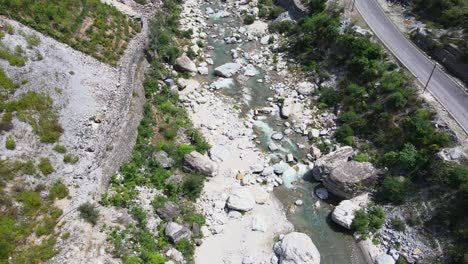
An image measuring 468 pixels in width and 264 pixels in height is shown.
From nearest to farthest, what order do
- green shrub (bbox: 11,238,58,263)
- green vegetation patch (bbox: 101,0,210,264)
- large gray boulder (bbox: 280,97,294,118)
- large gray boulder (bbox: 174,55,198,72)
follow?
green shrub (bbox: 11,238,58,263) → green vegetation patch (bbox: 101,0,210,264) → large gray boulder (bbox: 280,97,294,118) → large gray boulder (bbox: 174,55,198,72)

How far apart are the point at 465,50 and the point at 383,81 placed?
821cm

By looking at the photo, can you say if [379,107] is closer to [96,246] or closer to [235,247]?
[235,247]

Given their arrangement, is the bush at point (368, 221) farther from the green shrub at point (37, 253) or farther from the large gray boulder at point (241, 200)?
the green shrub at point (37, 253)

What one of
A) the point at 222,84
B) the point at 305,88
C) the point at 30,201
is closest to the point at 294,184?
the point at 305,88

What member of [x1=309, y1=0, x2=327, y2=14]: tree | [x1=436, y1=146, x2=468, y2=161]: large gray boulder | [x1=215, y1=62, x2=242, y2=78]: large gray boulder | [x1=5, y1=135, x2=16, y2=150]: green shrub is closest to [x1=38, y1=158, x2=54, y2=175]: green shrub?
[x1=5, y1=135, x2=16, y2=150]: green shrub

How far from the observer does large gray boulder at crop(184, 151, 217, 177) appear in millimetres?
32031

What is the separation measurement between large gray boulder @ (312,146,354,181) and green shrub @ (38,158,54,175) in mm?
22347

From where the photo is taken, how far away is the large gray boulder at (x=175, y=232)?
26875 mm

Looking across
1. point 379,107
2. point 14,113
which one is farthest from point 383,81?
point 14,113

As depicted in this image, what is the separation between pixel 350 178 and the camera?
30.7m

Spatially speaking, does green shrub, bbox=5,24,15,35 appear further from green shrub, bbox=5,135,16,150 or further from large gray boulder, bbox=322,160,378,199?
large gray boulder, bbox=322,160,378,199

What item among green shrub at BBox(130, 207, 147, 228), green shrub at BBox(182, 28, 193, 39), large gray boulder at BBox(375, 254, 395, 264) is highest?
green shrub at BBox(182, 28, 193, 39)

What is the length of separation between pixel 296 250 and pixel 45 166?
19.7m

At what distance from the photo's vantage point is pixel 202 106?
39.0m
